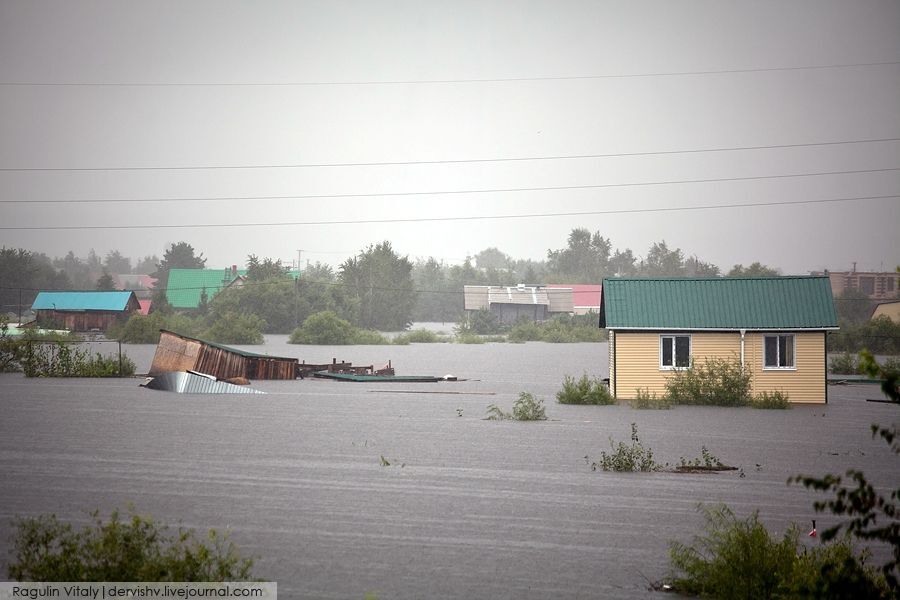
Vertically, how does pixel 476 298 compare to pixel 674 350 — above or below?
above

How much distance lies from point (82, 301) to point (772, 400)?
85.1 metres

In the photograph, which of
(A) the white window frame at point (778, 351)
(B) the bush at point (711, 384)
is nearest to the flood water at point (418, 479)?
(B) the bush at point (711, 384)

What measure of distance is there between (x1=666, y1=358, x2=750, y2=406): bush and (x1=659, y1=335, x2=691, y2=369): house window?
0.29 m

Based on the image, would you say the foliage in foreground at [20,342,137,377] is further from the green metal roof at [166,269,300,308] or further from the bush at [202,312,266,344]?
the green metal roof at [166,269,300,308]

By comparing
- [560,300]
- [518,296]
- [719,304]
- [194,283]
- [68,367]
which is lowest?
[68,367]

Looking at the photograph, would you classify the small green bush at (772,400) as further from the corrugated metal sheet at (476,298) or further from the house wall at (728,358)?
the corrugated metal sheet at (476,298)

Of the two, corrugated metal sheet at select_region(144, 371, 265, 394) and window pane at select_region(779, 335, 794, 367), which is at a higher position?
window pane at select_region(779, 335, 794, 367)

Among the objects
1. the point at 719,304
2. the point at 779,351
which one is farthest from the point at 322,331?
the point at 779,351

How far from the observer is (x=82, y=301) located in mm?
101188

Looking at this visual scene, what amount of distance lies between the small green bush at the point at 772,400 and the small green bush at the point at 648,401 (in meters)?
3.25

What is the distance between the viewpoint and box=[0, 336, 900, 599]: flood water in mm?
14164

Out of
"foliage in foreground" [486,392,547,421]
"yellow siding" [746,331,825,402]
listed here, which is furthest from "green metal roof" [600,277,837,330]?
"foliage in foreground" [486,392,547,421]

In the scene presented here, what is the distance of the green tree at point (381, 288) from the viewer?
411ft

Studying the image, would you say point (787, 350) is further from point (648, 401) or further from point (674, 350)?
point (648, 401)
